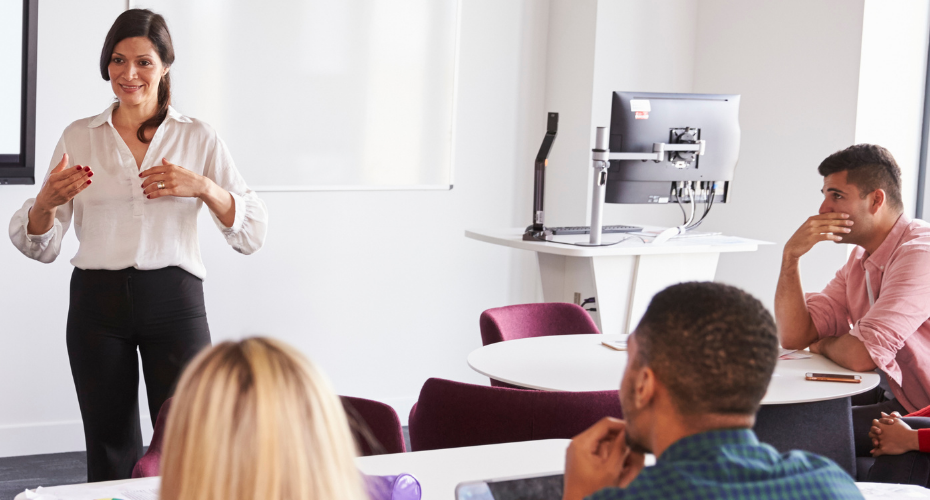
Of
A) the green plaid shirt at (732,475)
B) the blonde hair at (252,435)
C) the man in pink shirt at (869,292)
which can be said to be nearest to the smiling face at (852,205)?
the man in pink shirt at (869,292)

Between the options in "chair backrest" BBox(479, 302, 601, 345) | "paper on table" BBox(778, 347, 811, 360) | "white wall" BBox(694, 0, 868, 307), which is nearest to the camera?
"paper on table" BBox(778, 347, 811, 360)

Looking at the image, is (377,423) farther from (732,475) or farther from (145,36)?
(145,36)

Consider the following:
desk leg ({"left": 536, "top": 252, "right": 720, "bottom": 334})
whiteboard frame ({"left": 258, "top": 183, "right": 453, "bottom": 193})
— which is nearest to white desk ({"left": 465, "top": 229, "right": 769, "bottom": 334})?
desk leg ({"left": 536, "top": 252, "right": 720, "bottom": 334})

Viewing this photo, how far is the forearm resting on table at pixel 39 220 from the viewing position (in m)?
2.37

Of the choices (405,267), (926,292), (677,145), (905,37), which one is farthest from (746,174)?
(926,292)

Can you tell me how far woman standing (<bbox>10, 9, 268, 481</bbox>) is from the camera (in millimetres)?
2365

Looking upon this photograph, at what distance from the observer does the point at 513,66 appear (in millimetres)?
4426

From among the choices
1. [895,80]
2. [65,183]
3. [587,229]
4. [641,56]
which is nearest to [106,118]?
[65,183]

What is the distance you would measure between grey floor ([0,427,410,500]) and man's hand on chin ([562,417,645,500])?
2.68 meters

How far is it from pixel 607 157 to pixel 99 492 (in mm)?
2299

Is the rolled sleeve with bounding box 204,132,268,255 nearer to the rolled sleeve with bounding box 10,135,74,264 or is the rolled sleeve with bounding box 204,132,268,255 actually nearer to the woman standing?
the woman standing

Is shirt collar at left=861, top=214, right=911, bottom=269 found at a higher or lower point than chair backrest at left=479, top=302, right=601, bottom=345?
higher

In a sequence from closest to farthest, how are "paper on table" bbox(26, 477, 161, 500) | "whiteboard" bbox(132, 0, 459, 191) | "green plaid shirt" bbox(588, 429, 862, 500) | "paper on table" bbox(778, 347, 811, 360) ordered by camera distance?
"green plaid shirt" bbox(588, 429, 862, 500)
"paper on table" bbox(26, 477, 161, 500)
"paper on table" bbox(778, 347, 811, 360)
"whiteboard" bbox(132, 0, 459, 191)

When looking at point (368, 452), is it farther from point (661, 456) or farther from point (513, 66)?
point (513, 66)
